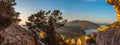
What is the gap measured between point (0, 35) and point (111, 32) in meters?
59.0

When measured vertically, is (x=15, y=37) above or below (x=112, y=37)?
above

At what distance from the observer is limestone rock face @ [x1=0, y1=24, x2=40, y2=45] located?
1494 cm

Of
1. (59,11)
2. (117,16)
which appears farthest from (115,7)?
(59,11)

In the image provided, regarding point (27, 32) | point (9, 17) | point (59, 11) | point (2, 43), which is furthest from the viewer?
point (59, 11)

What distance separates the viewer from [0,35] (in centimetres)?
1480

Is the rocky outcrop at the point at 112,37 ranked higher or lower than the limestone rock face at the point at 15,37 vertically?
lower

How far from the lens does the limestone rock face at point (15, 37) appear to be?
49.0 feet

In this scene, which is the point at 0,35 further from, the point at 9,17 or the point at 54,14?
the point at 54,14

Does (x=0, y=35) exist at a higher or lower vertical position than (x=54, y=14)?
lower

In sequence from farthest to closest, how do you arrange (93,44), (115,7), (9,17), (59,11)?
(115,7)
(93,44)
(59,11)
(9,17)

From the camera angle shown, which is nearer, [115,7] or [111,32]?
[111,32]

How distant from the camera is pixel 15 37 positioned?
15125mm

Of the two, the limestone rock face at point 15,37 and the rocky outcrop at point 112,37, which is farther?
the rocky outcrop at point 112,37

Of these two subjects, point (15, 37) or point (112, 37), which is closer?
point (15, 37)
